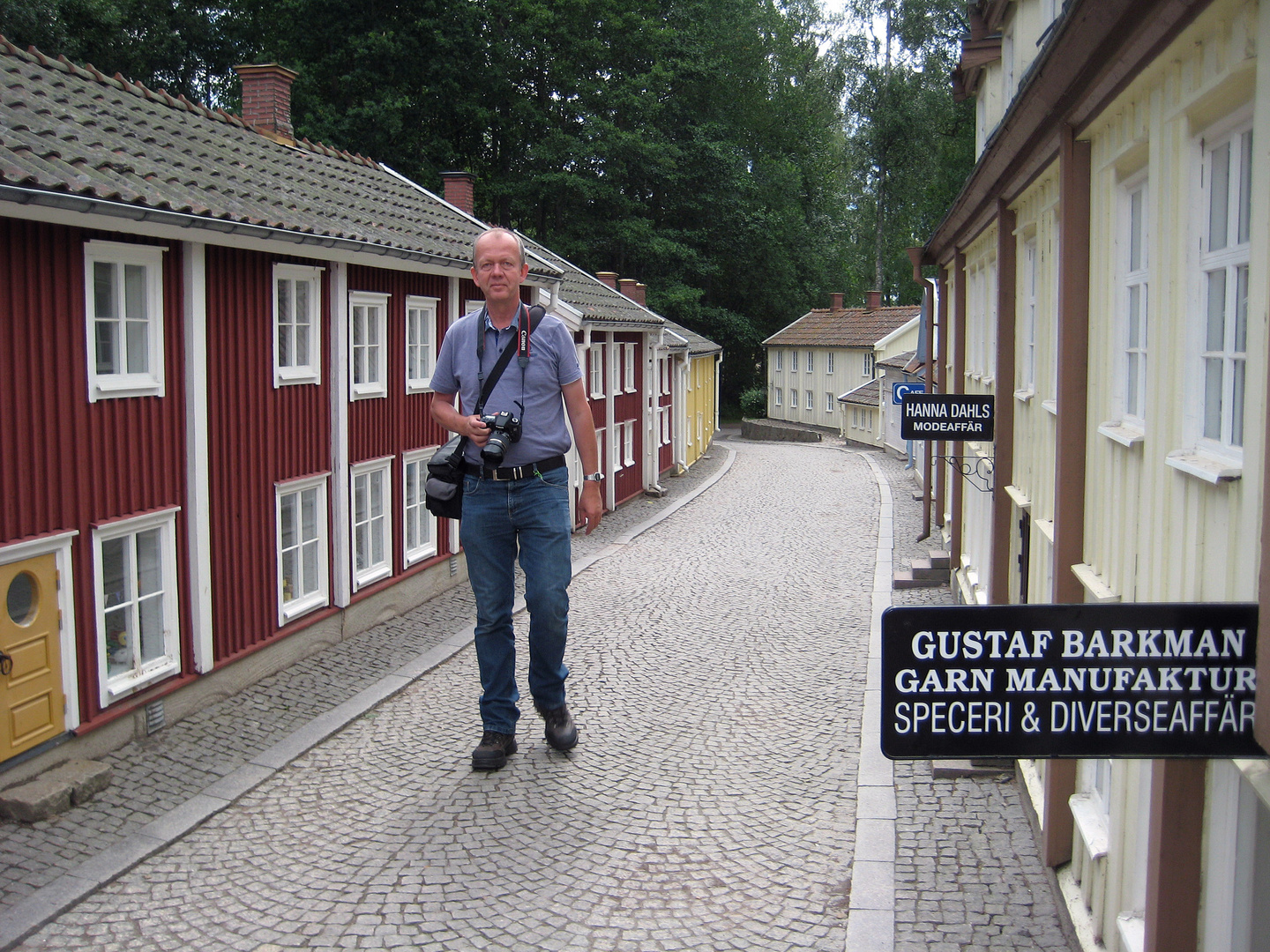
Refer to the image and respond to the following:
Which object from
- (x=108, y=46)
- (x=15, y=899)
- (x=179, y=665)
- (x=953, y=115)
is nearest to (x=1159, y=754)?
(x=15, y=899)

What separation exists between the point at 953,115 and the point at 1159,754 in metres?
46.2

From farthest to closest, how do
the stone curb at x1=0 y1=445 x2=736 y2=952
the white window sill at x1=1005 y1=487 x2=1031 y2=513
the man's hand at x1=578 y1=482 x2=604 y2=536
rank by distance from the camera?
the white window sill at x1=1005 y1=487 x2=1031 y2=513
the man's hand at x1=578 y1=482 x2=604 y2=536
the stone curb at x1=0 y1=445 x2=736 y2=952

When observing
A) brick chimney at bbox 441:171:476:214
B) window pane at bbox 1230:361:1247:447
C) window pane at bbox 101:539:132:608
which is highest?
brick chimney at bbox 441:171:476:214

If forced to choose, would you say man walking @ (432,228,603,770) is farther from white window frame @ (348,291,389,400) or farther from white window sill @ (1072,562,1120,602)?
white window frame @ (348,291,389,400)

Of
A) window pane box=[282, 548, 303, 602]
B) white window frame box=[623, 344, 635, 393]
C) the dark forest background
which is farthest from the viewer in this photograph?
the dark forest background

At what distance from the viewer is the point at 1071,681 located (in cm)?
269

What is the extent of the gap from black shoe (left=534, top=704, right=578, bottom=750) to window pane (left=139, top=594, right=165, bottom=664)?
3067 mm

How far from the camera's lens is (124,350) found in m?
7.82

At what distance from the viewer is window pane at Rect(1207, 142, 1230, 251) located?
3289 mm

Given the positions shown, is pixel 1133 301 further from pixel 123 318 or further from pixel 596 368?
pixel 596 368

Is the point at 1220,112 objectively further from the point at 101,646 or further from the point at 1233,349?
the point at 101,646

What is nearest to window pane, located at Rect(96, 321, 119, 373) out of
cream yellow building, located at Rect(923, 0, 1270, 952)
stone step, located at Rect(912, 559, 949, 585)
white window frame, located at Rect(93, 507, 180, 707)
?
white window frame, located at Rect(93, 507, 180, 707)

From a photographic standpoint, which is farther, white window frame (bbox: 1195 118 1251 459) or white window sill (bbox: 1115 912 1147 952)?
white window sill (bbox: 1115 912 1147 952)

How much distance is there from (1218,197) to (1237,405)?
2.11 ft
